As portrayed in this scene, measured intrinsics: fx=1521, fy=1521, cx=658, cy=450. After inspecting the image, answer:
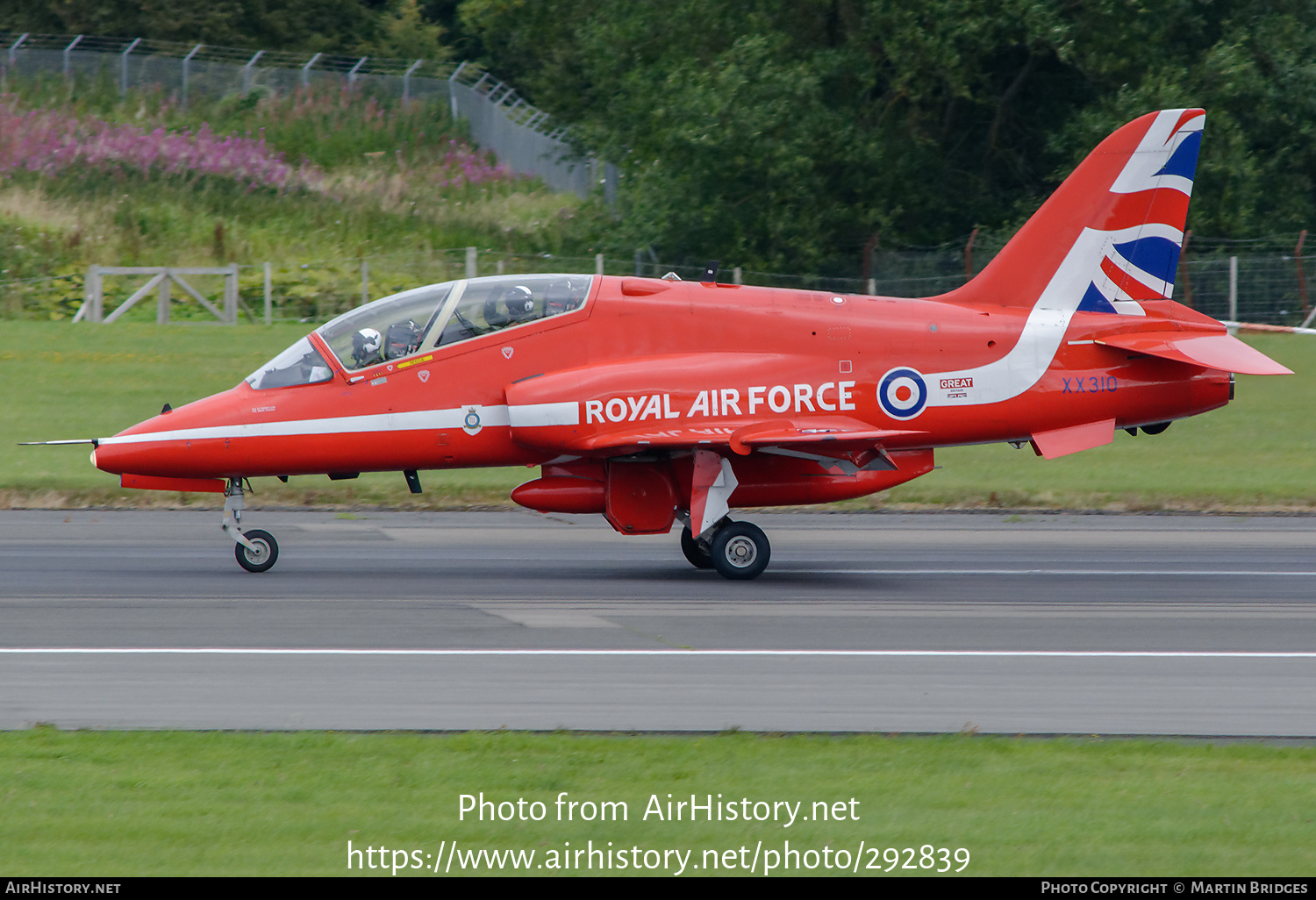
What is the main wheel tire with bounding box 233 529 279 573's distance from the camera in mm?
14219

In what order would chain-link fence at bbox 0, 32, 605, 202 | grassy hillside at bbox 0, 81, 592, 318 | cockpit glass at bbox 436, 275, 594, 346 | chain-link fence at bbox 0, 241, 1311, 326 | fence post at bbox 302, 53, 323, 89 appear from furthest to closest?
fence post at bbox 302, 53, 323, 89
chain-link fence at bbox 0, 32, 605, 202
grassy hillside at bbox 0, 81, 592, 318
chain-link fence at bbox 0, 241, 1311, 326
cockpit glass at bbox 436, 275, 594, 346

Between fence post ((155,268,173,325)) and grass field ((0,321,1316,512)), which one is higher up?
fence post ((155,268,173,325))

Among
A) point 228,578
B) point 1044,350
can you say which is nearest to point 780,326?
point 1044,350

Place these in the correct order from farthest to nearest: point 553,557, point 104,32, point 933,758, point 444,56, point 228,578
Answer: point 444,56
point 104,32
point 553,557
point 228,578
point 933,758

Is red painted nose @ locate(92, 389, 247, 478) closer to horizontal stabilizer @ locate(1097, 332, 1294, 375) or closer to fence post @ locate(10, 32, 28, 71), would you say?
horizontal stabilizer @ locate(1097, 332, 1294, 375)

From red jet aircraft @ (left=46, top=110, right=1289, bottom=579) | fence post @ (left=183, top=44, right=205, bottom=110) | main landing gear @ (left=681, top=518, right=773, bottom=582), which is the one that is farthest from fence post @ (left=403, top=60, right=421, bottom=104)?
main landing gear @ (left=681, top=518, right=773, bottom=582)

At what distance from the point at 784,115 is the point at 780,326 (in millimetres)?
22229

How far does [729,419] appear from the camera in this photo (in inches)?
556

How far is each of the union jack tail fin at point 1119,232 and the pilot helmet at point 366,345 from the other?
6086 millimetres

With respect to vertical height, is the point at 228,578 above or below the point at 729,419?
below

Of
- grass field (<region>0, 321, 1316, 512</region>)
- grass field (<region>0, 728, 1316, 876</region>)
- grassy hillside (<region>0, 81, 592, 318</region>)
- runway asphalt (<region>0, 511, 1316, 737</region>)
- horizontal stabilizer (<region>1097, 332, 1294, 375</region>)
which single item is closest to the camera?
grass field (<region>0, 728, 1316, 876</region>)

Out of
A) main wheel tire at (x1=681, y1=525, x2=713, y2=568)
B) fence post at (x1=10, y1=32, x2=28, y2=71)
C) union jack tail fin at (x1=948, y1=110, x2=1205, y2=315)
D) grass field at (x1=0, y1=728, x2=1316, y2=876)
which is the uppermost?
fence post at (x1=10, y1=32, x2=28, y2=71)

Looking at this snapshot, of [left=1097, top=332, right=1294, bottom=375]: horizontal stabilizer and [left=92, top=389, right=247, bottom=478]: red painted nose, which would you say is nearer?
[left=92, top=389, right=247, bottom=478]: red painted nose
